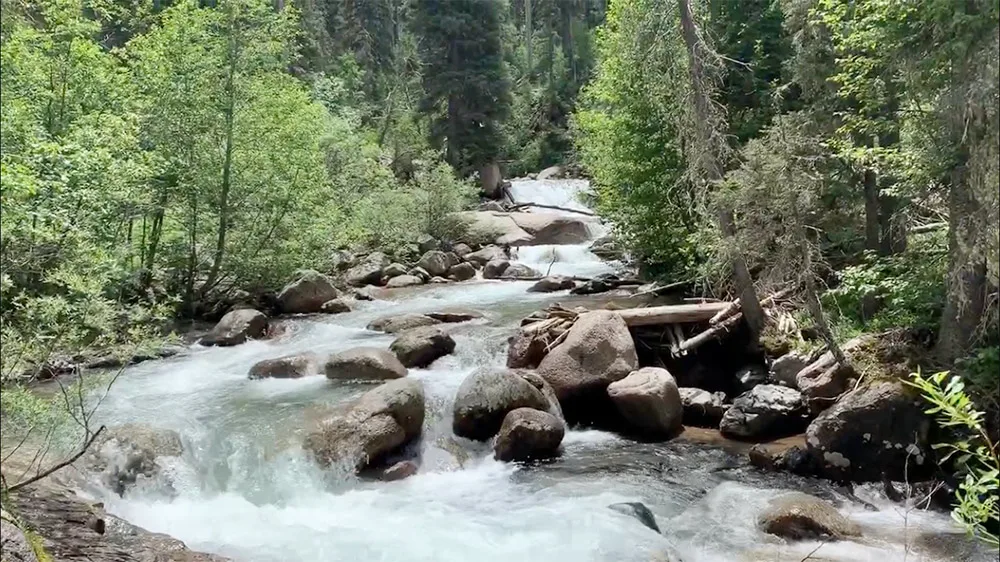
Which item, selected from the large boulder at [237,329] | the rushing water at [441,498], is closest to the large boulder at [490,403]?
the rushing water at [441,498]

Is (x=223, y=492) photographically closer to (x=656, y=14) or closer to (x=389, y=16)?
(x=656, y=14)

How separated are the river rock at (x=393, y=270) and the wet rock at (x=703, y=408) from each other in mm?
12536

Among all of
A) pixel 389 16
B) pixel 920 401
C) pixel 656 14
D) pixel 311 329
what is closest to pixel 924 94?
pixel 920 401

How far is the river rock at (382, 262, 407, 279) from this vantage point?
72.4ft

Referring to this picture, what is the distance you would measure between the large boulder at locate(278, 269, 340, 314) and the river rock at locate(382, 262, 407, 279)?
13.3 ft

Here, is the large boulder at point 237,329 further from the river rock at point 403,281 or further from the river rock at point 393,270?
the river rock at point 393,270

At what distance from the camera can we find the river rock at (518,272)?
22.0 meters

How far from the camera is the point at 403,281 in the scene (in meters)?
21.6

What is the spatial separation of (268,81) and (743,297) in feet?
41.1

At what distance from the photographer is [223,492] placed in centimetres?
912

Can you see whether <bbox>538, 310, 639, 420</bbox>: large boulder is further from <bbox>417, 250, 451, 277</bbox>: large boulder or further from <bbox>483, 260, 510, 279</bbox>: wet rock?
<bbox>417, 250, 451, 277</bbox>: large boulder

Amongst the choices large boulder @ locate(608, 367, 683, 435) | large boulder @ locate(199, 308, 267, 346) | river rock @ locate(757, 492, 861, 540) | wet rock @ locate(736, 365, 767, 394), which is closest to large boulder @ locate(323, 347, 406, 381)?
large boulder @ locate(199, 308, 267, 346)

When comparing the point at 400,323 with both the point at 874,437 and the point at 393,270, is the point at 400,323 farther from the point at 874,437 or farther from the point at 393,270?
the point at 874,437

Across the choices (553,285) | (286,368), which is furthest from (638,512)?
(553,285)
